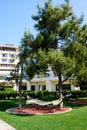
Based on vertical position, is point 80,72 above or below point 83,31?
below

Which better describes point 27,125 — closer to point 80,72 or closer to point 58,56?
point 58,56

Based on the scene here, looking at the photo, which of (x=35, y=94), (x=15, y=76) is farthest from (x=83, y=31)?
(x=35, y=94)

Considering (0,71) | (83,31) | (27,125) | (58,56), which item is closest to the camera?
(27,125)

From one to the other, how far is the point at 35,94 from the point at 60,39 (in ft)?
49.8

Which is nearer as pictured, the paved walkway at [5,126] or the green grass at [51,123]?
the paved walkway at [5,126]

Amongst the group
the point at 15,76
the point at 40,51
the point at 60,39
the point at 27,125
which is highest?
the point at 60,39

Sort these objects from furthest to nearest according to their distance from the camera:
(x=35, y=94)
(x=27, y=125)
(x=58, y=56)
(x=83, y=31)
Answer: (x=35, y=94), (x=83, y=31), (x=58, y=56), (x=27, y=125)

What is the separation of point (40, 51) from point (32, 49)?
6.07 ft

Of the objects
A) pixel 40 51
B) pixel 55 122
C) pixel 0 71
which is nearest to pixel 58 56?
pixel 40 51

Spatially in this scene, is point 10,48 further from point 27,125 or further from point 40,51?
point 27,125

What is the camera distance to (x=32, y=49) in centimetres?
1980

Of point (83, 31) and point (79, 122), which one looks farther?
point (83, 31)

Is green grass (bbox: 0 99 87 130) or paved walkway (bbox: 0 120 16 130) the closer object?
paved walkway (bbox: 0 120 16 130)

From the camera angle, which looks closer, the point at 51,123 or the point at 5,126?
the point at 5,126
